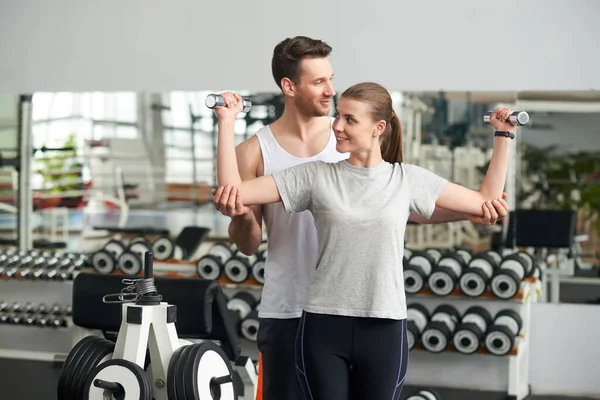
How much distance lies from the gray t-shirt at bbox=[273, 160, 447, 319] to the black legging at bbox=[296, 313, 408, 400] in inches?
1.1

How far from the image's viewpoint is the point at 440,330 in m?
4.44

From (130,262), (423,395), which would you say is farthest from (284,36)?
(423,395)

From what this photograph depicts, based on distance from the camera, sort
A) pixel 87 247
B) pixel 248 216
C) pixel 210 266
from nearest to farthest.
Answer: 1. pixel 248 216
2. pixel 210 266
3. pixel 87 247

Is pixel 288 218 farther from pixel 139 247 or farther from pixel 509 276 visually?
pixel 139 247

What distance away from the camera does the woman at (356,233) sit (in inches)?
73.4

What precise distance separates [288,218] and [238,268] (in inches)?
109

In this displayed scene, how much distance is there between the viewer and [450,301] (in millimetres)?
4738

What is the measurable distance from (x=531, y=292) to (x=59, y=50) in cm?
339

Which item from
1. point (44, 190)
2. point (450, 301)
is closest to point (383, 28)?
point (450, 301)

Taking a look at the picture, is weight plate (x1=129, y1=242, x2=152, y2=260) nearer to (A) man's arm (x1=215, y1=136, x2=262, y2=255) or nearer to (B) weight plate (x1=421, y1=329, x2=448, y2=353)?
(B) weight plate (x1=421, y1=329, x2=448, y2=353)

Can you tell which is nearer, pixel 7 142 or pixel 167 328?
pixel 167 328

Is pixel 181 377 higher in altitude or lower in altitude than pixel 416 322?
higher

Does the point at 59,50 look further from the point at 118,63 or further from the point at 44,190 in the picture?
the point at 44,190

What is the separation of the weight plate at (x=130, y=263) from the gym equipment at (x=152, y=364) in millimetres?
2481
